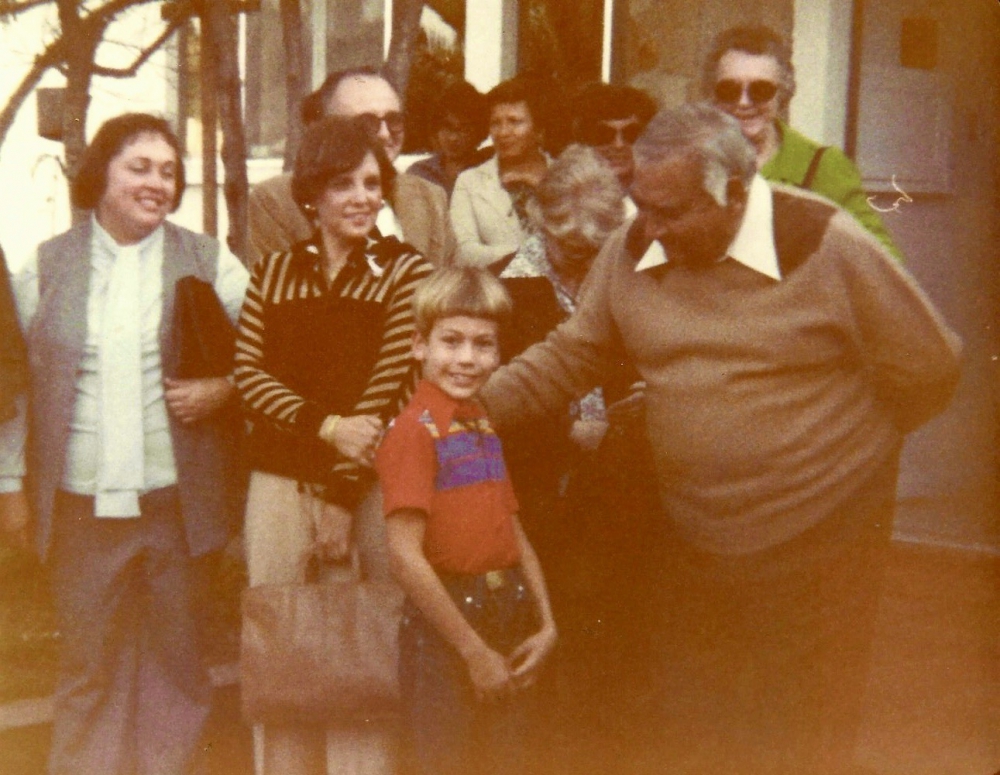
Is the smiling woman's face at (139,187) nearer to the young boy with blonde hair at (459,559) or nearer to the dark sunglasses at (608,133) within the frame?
the young boy with blonde hair at (459,559)

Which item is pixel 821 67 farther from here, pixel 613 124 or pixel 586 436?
pixel 586 436

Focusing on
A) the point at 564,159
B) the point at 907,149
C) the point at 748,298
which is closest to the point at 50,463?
the point at 564,159

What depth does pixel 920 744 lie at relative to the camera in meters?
4.37

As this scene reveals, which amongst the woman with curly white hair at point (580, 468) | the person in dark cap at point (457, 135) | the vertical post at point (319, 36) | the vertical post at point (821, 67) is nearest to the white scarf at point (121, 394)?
the woman with curly white hair at point (580, 468)

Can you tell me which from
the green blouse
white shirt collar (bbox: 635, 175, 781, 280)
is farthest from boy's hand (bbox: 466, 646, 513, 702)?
the green blouse

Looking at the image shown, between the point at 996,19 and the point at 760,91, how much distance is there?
1.38m

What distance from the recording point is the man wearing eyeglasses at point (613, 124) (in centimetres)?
414

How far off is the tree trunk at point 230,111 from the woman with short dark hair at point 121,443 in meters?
1.28

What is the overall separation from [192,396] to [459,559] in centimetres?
90

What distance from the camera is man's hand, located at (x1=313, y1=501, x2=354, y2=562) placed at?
3486 millimetres

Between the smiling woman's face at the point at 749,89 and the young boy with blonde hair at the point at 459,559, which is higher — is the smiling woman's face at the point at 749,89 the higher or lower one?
the higher one

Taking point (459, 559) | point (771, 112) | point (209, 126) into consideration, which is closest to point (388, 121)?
point (771, 112)

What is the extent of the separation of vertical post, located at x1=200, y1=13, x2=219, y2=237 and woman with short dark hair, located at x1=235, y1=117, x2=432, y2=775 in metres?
1.68

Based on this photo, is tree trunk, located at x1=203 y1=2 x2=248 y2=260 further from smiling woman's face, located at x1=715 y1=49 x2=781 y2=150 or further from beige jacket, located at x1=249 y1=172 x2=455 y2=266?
smiling woman's face, located at x1=715 y1=49 x2=781 y2=150
